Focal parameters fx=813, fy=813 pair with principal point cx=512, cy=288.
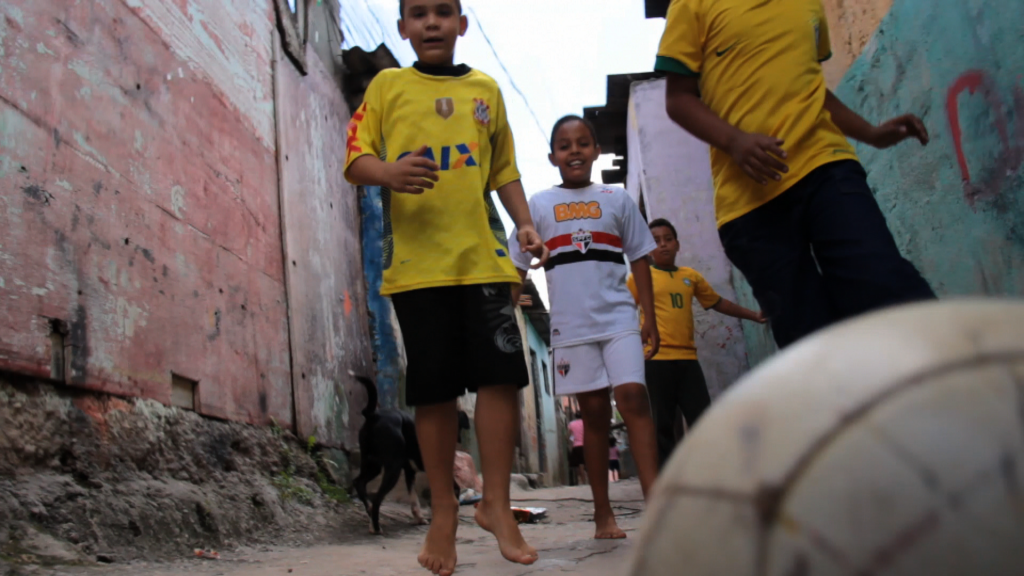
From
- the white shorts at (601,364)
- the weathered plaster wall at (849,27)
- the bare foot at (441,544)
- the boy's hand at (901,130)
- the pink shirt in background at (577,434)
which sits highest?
the weathered plaster wall at (849,27)

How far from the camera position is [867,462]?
0.60 metres

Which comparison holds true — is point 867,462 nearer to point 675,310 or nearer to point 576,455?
point 675,310

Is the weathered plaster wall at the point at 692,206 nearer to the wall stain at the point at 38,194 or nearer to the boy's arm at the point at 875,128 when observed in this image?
the boy's arm at the point at 875,128

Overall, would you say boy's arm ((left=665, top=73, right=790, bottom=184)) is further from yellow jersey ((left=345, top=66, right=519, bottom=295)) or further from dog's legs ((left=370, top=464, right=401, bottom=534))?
dog's legs ((left=370, top=464, right=401, bottom=534))

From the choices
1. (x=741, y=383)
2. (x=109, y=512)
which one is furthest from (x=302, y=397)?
(x=741, y=383)

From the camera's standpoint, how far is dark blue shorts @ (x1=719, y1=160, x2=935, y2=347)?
1811mm

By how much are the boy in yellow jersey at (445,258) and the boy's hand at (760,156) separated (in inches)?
25.8

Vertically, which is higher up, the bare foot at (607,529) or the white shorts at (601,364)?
the white shorts at (601,364)

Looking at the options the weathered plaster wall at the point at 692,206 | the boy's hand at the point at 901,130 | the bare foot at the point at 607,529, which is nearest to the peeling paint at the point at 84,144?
the bare foot at the point at 607,529

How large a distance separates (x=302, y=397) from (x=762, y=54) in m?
3.91

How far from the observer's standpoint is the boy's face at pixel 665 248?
4.94 metres

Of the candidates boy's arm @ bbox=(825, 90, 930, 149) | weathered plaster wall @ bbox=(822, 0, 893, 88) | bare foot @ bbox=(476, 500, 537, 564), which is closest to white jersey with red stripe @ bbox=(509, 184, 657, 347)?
bare foot @ bbox=(476, 500, 537, 564)

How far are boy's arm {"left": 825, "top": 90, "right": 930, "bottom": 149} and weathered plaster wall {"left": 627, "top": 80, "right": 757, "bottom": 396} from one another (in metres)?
4.87

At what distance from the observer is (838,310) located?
1.97 m
